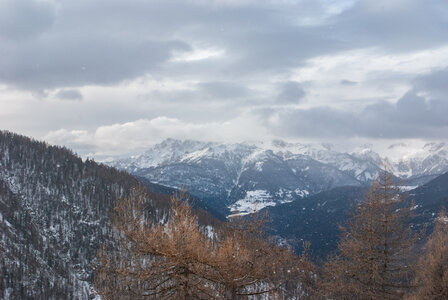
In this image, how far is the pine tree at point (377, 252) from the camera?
2283 centimetres

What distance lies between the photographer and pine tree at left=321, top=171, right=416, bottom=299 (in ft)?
74.9

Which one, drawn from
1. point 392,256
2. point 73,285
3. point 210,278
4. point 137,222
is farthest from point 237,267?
point 73,285

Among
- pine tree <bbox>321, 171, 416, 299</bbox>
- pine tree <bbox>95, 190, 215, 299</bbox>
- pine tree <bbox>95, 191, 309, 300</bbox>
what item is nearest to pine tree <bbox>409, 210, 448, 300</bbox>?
pine tree <bbox>321, 171, 416, 299</bbox>

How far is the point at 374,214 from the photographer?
2450 centimetres

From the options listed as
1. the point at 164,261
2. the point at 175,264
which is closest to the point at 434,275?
the point at 175,264

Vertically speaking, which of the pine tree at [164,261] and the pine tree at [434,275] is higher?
the pine tree at [164,261]

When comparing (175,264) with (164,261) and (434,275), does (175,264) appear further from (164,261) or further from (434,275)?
(434,275)

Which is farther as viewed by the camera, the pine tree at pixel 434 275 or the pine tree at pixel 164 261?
the pine tree at pixel 434 275

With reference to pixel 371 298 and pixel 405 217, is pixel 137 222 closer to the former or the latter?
pixel 371 298

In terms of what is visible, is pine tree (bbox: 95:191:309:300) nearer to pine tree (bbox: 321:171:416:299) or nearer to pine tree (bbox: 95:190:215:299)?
pine tree (bbox: 95:190:215:299)

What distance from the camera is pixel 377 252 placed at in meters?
23.7

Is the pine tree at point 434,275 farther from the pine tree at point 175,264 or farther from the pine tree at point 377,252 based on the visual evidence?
the pine tree at point 175,264

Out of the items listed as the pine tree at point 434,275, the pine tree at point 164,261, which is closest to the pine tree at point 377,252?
the pine tree at point 434,275

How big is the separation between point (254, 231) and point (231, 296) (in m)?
9.18
